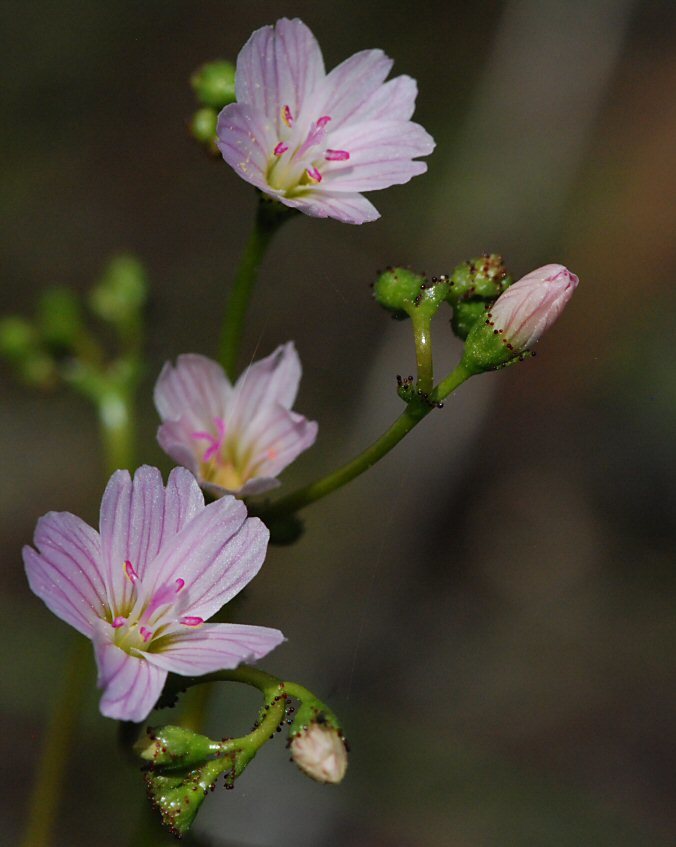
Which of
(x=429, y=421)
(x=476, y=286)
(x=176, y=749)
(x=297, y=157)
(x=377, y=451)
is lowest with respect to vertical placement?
(x=429, y=421)

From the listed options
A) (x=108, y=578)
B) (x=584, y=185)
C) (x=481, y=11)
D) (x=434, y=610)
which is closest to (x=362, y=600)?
(x=434, y=610)

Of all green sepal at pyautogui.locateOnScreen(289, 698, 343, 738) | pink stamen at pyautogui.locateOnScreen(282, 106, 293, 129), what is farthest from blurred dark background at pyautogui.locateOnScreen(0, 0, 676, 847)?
pink stamen at pyautogui.locateOnScreen(282, 106, 293, 129)

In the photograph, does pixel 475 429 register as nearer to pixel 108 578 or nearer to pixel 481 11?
pixel 481 11

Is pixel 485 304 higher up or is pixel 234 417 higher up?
pixel 485 304

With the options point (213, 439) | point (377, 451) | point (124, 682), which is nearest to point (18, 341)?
point (213, 439)

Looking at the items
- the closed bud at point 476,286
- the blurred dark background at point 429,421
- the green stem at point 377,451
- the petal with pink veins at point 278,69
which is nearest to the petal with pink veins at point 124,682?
the green stem at point 377,451

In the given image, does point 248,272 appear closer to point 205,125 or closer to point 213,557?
point 205,125

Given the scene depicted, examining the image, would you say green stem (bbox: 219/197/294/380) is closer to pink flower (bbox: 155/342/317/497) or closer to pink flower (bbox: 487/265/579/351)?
pink flower (bbox: 155/342/317/497)
